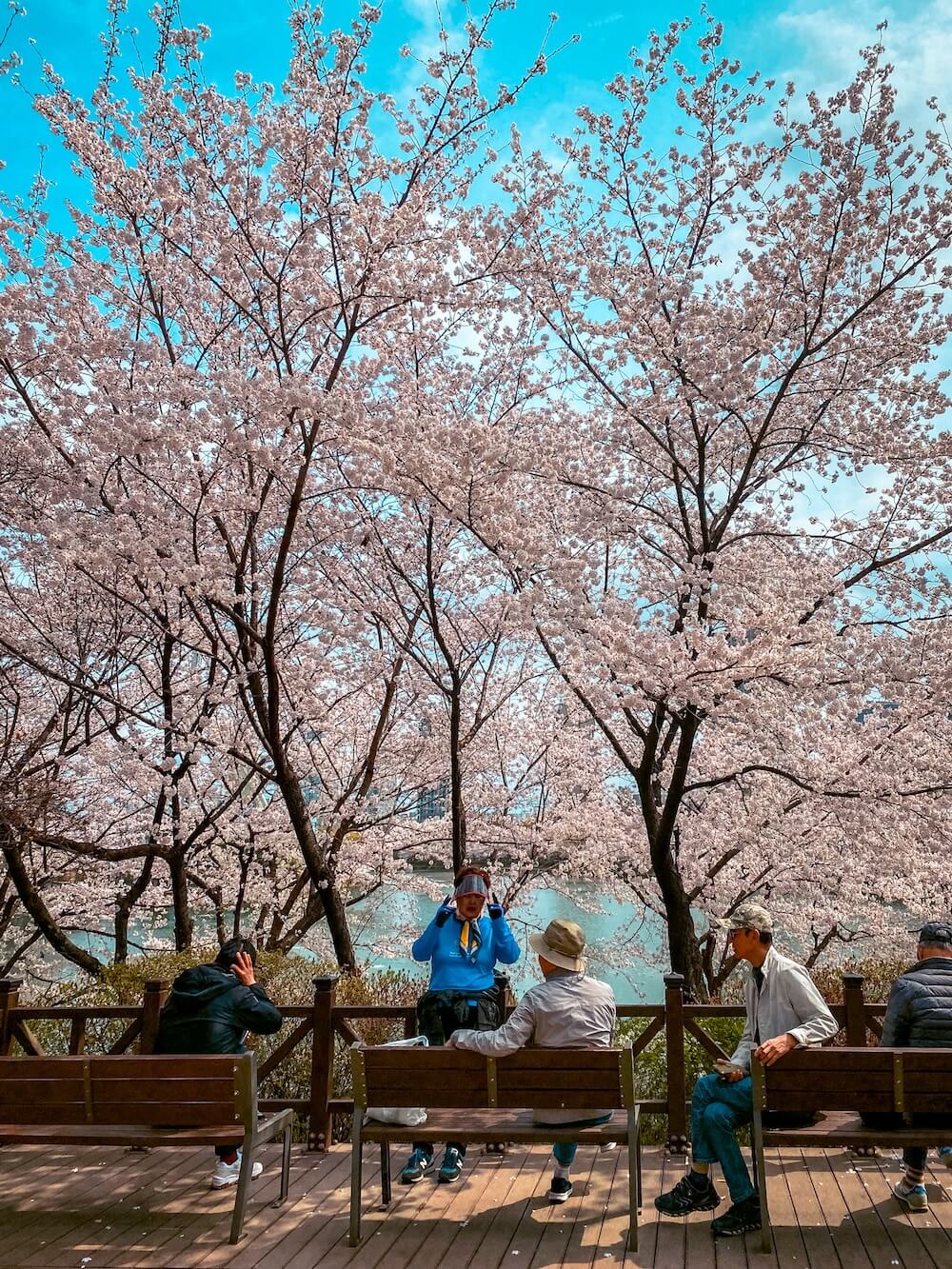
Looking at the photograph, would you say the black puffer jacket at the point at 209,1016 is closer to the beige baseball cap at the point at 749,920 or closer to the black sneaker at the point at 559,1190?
the black sneaker at the point at 559,1190

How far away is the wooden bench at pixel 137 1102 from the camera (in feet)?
11.9

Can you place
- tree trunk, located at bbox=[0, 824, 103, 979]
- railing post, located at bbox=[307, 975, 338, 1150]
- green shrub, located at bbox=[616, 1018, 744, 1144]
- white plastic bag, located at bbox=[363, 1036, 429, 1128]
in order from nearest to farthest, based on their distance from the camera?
white plastic bag, located at bbox=[363, 1036, 429, 1128] → railing post, located at bbox=[307, 975, 338, 1150] → green shrub, located at bbox=[616, 1018, 744, 1144] → tree trunk, located at bbox=[0, 824, 103, 979]

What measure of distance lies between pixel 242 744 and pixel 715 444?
273 inches

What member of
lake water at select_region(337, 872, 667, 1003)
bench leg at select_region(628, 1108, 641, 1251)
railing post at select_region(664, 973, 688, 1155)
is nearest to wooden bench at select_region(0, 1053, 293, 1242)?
bench leg at select_region(628, 1108, 641, 1251)

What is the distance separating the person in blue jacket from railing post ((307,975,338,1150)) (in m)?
0.56

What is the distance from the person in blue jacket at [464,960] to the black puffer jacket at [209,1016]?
29.7 inches

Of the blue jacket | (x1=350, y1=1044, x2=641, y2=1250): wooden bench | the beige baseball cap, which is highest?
the beige baseball cap

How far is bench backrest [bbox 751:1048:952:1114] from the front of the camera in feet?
11.2

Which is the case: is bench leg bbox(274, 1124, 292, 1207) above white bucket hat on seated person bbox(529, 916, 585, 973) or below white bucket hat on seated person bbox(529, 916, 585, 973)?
below

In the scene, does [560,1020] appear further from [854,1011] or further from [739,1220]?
[854,1011]

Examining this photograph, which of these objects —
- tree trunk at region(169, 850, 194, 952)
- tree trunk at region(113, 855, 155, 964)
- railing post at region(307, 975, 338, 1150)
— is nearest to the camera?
railing post at region(307, 975, 338, 1150)

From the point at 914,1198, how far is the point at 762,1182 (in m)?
0.80

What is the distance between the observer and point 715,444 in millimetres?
8094

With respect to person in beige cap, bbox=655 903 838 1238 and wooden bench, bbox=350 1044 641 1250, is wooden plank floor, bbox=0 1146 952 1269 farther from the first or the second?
wooden bench, bbox=350 1044 641 1250
